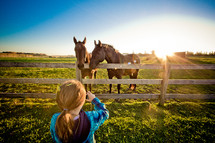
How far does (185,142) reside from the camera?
2.58m

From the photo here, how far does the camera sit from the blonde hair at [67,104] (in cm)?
96

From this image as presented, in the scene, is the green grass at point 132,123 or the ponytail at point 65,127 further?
the green grass at point 132,123

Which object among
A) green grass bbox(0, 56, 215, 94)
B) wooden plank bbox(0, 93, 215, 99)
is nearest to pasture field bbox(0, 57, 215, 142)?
wooden plank bbox(0, 93, 215, 99)

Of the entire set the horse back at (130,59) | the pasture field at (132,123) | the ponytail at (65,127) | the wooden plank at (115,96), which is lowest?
the pasture field at (132,123)

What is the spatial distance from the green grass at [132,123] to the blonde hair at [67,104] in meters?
2.10

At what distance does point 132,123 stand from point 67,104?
2967 mm

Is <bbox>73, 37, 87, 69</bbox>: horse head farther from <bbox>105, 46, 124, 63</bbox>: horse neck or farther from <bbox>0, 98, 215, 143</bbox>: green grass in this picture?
<bbox>0, 98, 215, 143</bbox>: green grass

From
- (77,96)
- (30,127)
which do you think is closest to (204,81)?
(77,96)

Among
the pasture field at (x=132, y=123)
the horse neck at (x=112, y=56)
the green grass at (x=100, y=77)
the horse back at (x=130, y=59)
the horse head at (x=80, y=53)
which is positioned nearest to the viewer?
the pasture field at (x=132, y=123)

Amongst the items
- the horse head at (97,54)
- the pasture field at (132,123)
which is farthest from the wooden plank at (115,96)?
the horse head at (97,54)

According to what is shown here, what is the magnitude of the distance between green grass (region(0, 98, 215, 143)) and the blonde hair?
82.7 inches

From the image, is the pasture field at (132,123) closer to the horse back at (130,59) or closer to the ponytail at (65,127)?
the ponytail at (65,127)

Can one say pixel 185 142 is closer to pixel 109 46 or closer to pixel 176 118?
pixel 176 118

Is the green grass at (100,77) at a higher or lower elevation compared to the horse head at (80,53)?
lower
